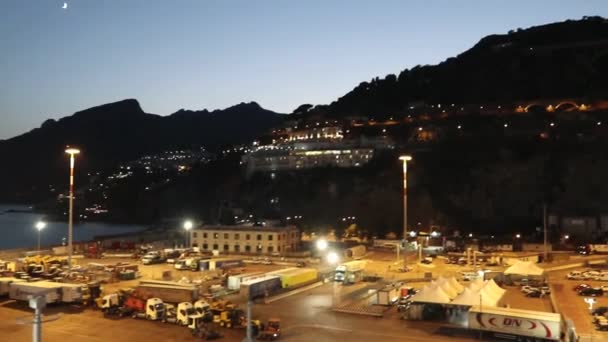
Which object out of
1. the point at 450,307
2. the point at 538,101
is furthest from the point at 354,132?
the point at 450,307

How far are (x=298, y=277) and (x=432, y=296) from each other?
7803 millimetres

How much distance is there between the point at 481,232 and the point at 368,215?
11.3 metres

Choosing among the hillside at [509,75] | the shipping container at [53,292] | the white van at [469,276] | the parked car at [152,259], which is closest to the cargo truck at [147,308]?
the shipping container at [53,292]

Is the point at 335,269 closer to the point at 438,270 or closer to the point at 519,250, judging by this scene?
the point at 438,270

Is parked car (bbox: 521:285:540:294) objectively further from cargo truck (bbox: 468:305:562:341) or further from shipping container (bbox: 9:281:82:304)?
shipping container (bbox: 9:281:82:304)

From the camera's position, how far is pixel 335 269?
1125 inches

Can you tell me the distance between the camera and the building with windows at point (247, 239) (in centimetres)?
4022

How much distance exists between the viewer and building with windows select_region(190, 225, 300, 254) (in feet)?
132

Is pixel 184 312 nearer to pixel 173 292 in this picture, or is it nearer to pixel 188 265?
pixel 173 292

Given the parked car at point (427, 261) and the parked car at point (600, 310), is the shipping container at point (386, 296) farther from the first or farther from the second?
the parked car at point (427, 261)

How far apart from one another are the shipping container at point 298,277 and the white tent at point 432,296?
6.98 meters

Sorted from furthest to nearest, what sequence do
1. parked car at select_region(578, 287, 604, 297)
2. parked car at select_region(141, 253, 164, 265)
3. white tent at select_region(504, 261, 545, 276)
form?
1. parked car at select_region(141, 253, 164, 265)
2. white tent at select_region(504, 261, 545, 276)
3. parked car at select_region(578, 287, 604, 297)

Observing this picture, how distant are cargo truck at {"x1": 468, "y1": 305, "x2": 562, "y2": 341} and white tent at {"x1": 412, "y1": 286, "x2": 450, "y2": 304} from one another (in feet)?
5.88

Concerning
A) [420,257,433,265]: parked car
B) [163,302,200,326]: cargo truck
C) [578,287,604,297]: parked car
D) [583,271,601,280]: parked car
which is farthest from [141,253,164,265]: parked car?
[583,271,601,280]: parked car
